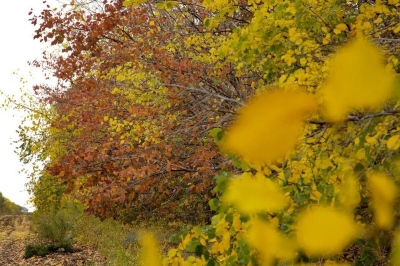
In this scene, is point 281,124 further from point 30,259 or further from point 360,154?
point 30,259

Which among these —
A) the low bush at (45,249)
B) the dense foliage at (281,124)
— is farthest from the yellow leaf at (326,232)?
the low bush at (45,249)

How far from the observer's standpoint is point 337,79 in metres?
1.37

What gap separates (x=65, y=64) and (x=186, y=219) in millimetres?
5438

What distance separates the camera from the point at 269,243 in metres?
2.19

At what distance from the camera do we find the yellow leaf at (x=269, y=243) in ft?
6.93

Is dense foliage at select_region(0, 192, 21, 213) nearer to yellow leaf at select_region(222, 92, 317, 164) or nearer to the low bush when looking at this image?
the low bush

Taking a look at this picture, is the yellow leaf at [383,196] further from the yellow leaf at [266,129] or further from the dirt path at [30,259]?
the dirt path at [30,259]

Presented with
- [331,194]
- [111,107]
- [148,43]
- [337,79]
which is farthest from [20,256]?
[337,79]

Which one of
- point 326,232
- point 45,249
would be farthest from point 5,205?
point 326,232

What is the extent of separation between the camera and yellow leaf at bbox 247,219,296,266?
211 cm

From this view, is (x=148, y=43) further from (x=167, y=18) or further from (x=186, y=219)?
(x=186, y=219)

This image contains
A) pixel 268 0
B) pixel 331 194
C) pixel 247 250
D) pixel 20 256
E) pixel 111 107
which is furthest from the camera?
pixel 20 256

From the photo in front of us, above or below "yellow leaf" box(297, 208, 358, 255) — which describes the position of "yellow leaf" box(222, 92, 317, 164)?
above

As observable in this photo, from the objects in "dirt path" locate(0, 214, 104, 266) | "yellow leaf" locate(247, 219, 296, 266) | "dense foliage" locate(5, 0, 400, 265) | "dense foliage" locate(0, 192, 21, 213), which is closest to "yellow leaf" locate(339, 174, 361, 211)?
"dense foliage" locate(5, 0, 400, 265)
